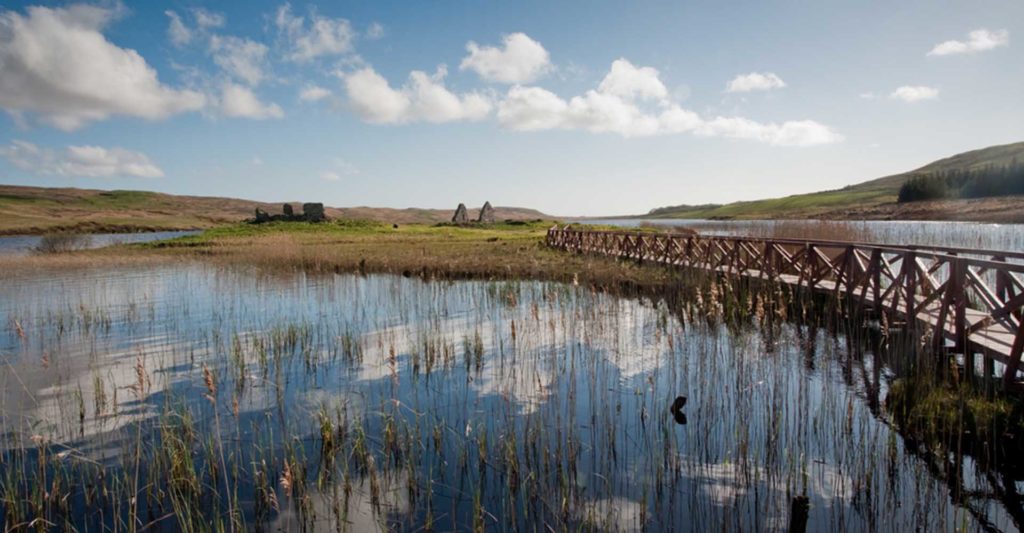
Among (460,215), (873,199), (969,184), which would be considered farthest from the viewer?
(873,199)

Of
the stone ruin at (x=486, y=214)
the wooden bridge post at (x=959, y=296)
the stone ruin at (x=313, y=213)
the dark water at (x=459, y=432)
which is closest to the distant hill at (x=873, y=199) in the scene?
the stone ruin at (x=486, y=214)

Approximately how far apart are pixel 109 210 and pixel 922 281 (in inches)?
5290

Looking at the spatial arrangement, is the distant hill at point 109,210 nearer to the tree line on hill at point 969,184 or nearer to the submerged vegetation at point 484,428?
the tree line on hill at point 969,184

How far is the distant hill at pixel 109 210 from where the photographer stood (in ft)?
244

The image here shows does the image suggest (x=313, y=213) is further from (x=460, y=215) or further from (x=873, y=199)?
(x=873, y=199)

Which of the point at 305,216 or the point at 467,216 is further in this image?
the point at 467,216

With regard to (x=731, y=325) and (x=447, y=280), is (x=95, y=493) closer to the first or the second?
(x=731, y=325)

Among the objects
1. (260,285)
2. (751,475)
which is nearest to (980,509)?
(751,475)

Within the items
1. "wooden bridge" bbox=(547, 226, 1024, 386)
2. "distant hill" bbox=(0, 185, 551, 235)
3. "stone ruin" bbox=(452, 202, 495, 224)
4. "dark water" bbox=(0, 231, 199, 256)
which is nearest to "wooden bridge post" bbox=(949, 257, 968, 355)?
"wooden bridge" bbox=(547, 226, 1024, 386)

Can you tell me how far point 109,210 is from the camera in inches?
4247

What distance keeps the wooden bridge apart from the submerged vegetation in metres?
0.54

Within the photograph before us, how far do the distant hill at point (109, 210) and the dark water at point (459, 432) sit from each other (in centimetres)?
8017

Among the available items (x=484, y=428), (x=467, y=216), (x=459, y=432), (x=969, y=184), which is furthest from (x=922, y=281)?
(x=969, y=184)

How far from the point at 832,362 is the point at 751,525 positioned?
5748mm
